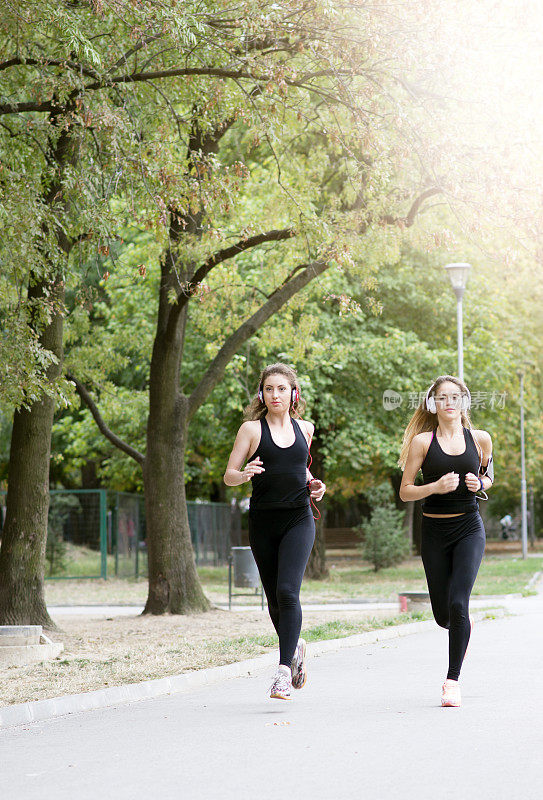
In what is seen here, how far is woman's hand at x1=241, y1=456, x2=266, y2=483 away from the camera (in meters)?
7.29

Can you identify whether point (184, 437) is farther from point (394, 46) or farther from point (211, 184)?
point (394, 46)

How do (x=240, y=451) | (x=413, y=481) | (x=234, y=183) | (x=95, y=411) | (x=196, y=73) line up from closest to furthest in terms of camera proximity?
(x=240, y=451) → (x=413, y=481) → (x=196, y=73) → (x=234, y=183) → (x=95, y=411)

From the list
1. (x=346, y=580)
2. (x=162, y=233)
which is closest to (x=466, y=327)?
(x=346, y=580)

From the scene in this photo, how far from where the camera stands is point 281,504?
7.54 m

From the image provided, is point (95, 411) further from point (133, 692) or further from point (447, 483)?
point (447, 483)

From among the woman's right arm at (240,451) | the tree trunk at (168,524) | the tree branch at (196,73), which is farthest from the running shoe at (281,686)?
the tree trunk at (168,524)

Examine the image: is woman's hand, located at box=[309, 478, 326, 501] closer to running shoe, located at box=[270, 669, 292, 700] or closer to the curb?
running shoe, located at box=[270, 669, 292, 700]

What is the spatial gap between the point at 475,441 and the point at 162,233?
589 centimetres

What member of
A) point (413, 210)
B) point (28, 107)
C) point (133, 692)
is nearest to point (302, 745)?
point (133, 692)

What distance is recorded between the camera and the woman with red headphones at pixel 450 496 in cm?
745

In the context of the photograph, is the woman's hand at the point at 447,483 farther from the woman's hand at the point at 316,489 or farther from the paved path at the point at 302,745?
the paved path at the point at 302,745

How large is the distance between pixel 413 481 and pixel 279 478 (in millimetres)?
875

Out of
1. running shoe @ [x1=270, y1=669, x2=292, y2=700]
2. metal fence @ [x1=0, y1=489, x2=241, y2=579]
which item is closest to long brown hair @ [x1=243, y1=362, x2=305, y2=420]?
running shoe @ [x1=270, y1=669, x2=292, y2=700]

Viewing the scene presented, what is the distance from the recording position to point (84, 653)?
39.2ft
